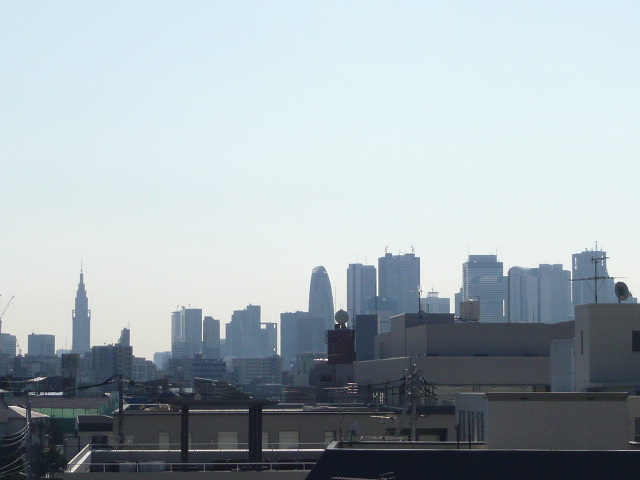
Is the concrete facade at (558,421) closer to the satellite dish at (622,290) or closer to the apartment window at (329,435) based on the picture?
the apartment window at (329,435)

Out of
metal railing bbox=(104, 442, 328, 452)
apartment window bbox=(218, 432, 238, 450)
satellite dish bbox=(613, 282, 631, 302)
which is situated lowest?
metal railing bbox=(104, 442, 328, 452)

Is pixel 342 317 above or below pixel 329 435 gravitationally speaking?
above

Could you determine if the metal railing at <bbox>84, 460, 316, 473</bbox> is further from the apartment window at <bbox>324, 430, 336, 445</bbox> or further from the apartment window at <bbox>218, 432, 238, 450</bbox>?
the apartment window at <bbox>324, 430, 336, 445</bbox>

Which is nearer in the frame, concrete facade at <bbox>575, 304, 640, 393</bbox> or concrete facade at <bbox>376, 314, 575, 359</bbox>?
concrete facade at <bbox>575, 304, 640, 393</bbox>

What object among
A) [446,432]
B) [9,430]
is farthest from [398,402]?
[9,430]

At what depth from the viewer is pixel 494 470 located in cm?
2639

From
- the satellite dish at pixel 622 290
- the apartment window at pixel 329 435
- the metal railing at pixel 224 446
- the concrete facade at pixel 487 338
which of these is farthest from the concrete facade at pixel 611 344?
the concrete facade at pixel 487 338

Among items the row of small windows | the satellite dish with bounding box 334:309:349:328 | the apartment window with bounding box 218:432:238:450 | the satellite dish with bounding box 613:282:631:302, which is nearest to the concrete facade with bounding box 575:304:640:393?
the satellite dish with bounding box 613:282:631:302

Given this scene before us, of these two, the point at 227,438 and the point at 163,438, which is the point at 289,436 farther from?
the point at 163,438

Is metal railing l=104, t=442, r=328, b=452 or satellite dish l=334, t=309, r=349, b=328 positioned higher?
satellite dish l=334, t=309, r=349, b=328

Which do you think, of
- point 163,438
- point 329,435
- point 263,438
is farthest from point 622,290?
point 163,438

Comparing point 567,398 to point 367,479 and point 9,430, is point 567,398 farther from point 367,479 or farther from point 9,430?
point 9,430

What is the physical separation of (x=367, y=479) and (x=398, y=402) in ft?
223

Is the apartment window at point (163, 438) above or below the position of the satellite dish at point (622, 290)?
below
